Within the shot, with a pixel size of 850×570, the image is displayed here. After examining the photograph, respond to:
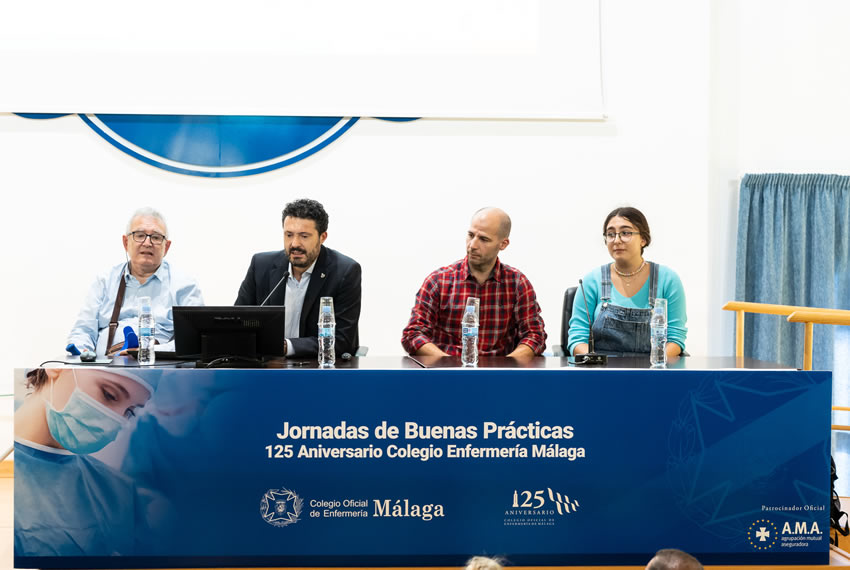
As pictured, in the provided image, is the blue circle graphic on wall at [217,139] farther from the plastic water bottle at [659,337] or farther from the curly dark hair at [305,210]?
the plastic water bottle at [659,337]

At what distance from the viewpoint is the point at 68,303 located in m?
4.55

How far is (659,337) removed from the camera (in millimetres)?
2908

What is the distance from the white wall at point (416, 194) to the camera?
14.9 feet

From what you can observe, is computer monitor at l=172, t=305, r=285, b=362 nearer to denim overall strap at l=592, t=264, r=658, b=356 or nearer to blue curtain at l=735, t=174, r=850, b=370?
denim overall strap at l=592, t=264, r=658, b=356

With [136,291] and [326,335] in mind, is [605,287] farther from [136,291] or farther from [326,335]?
[136,291]

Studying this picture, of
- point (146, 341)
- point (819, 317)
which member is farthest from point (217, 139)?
point (819, 317)

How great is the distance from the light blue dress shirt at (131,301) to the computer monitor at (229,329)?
0.83m

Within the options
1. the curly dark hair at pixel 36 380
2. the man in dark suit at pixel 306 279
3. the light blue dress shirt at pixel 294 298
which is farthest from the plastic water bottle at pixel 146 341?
the light blue dress shirt at pixel 294 298

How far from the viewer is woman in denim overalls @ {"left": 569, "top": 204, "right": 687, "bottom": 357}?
3.39 meters

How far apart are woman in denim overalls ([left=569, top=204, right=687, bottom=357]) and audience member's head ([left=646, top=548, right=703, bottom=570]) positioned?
164 centimetres

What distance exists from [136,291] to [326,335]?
51.8 inches

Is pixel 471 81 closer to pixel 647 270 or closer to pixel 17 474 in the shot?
pixel 647 270

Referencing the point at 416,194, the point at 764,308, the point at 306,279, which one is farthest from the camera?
the point at 416,194

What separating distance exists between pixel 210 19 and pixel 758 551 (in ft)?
12.9
